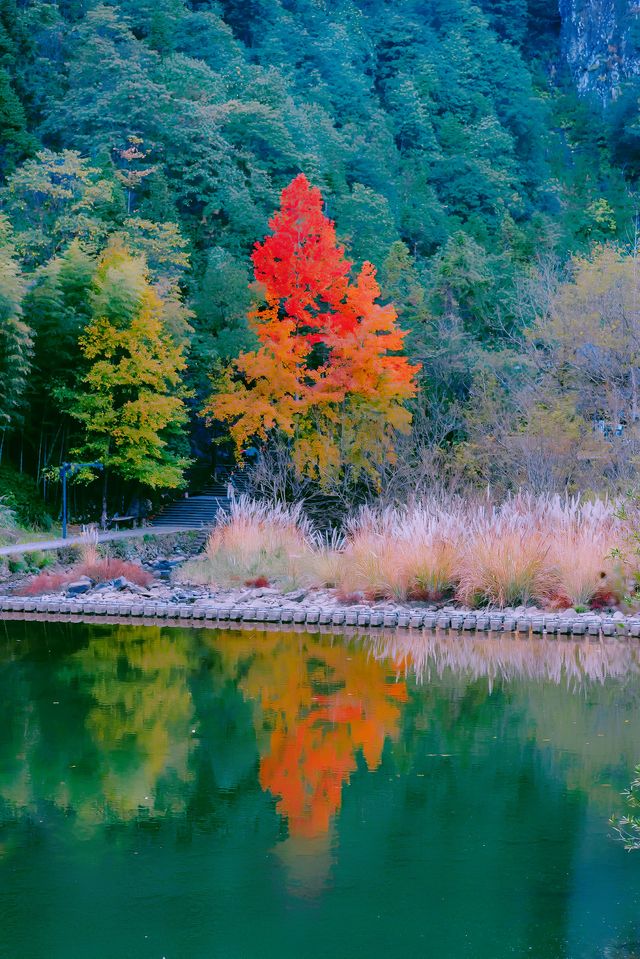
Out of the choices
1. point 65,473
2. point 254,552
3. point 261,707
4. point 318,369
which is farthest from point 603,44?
point 261,707

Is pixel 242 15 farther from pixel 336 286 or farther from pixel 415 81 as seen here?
pixel 336 286

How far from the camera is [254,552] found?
49.2 feet

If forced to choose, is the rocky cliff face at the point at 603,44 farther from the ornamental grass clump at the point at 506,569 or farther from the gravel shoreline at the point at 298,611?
the gravel shoreline at the point at 298,611

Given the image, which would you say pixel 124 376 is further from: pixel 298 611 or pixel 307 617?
pixel 307 617

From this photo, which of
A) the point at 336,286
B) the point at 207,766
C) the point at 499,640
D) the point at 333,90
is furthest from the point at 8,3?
the point at 207,766

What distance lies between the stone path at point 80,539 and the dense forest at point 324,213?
44.2 inches

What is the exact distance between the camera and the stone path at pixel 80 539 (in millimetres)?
17359

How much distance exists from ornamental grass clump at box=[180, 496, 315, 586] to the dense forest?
13.6 feet

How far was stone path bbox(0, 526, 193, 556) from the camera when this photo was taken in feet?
57.0

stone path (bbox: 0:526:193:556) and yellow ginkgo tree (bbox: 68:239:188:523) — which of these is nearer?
stone path (bbox: 0:526:193:556)

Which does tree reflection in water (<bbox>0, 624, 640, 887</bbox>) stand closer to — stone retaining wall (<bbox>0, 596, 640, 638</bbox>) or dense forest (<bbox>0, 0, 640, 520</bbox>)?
stone retaining wall (<bbox>0, 596, 640, 638</bbox>)

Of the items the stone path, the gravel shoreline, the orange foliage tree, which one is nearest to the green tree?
the stone path

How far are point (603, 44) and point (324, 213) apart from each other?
78.9ft

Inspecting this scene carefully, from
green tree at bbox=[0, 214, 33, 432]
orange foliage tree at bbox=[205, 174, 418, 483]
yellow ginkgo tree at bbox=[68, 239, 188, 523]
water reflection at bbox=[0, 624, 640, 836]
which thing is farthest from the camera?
orange foliage tree at bbox=[205, 174, 418, 483]
